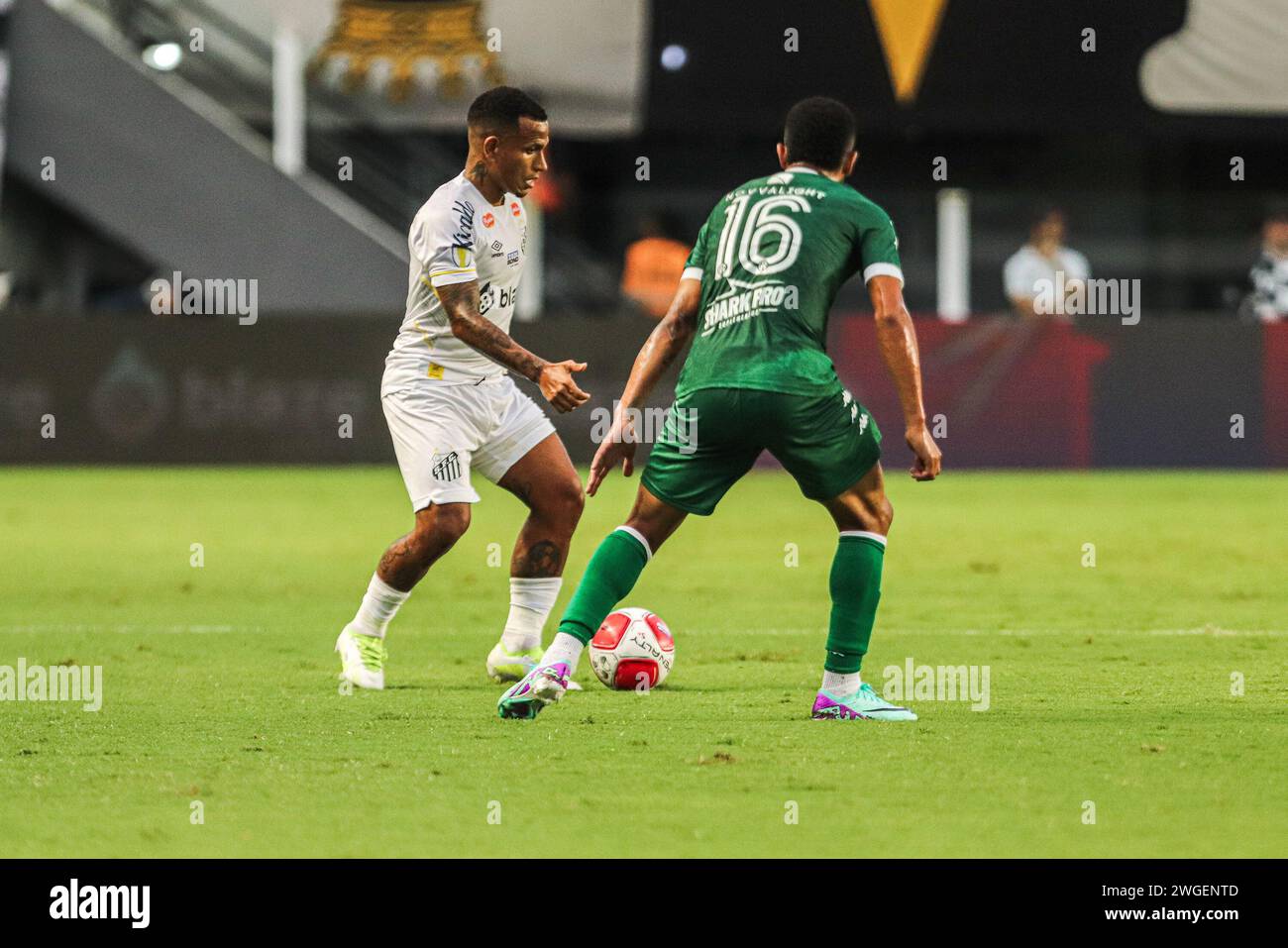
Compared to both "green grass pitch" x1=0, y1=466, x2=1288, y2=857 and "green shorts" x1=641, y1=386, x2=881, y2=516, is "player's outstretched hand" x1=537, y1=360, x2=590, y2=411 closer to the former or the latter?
"green shorts" x1=641, y1=386, x2=881, y2=516

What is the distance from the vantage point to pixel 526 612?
27.0ft

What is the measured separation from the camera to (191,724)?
23.0ft

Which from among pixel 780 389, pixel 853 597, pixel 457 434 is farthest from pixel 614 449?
pixel 457 434

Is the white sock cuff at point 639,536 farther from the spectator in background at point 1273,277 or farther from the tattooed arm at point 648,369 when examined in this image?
the spectator in background at point 1273,277

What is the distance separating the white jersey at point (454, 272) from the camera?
7.68 metres

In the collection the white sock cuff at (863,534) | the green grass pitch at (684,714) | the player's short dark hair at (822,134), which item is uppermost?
the player's short dark hair at (822,134)

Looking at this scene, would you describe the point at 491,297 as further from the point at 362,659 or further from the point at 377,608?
the point at 362,659

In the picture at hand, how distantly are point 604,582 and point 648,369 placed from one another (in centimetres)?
72

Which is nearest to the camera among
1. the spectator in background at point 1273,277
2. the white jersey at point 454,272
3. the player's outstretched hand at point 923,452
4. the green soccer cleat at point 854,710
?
the player's outstretched hand at point 923,452

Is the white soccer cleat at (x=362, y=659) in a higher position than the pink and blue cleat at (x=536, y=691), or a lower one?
higher

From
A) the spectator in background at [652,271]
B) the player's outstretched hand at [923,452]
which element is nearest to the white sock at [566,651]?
the player's outstretched hand at [923,452]

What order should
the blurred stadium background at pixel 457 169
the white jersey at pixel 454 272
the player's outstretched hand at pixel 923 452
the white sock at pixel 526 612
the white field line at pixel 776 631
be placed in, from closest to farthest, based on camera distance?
the player's outstretched hand at pixel 923 452
the white jersey at pixel 454 272
the white sock at pixel 526 612
the white field line at pixel 776 631
the blurred stadium background at pixel 457 169

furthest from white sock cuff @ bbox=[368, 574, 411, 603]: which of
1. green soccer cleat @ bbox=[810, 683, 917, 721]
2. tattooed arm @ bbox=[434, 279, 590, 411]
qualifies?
green soccer cleat @ bbox=[810, 683, 917, 721]
